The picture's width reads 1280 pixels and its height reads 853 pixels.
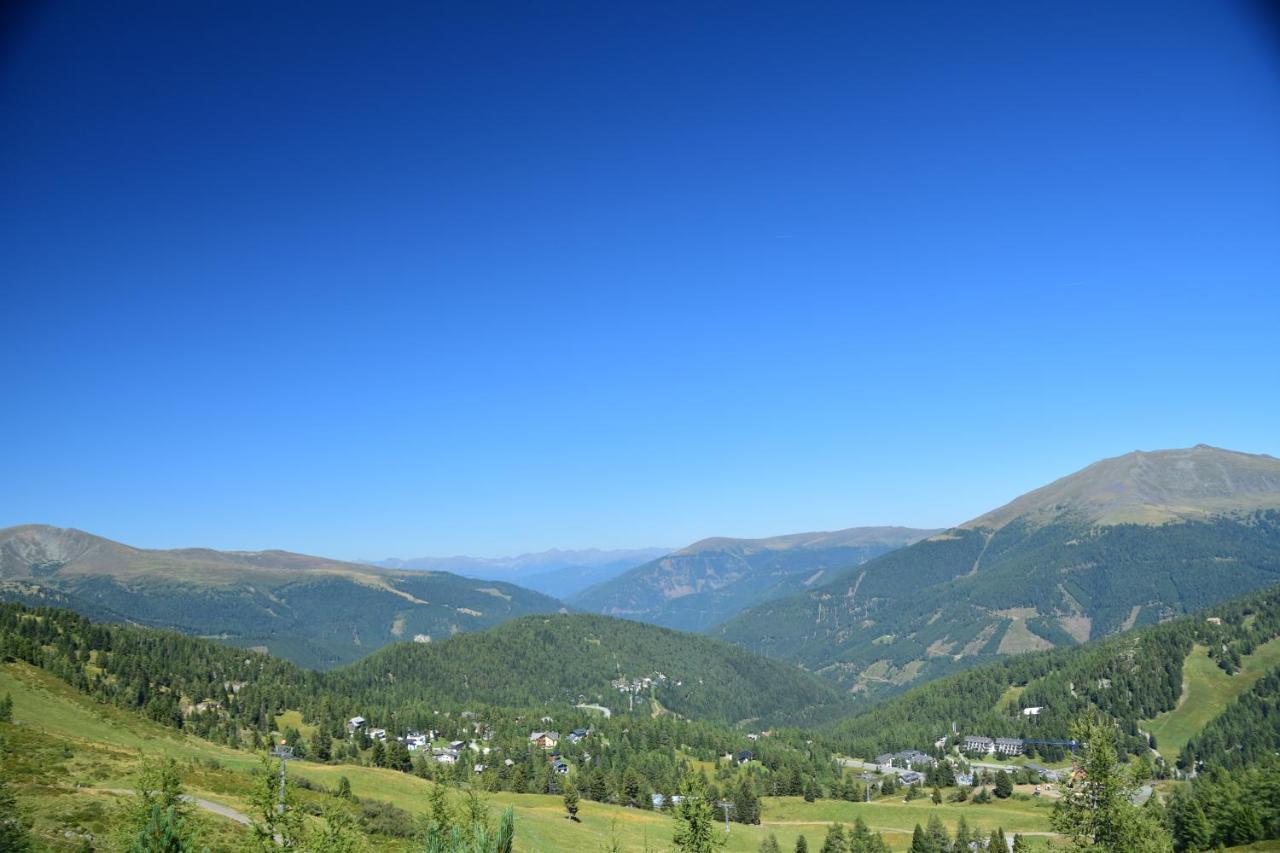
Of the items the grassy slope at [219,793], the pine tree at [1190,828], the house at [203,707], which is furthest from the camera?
the house at [203,707]

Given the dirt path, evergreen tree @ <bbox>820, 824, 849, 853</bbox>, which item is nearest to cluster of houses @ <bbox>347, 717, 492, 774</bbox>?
evergreen tree @ <bbox>820, 824, 849, 853</bbox>

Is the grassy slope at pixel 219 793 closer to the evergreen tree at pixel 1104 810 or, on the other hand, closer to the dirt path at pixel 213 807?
the dirt path at pixel 213 807

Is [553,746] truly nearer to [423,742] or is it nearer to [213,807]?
[423,742]

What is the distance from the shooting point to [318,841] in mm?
37562

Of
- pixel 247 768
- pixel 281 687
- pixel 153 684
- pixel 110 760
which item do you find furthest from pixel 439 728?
pixel 110 760

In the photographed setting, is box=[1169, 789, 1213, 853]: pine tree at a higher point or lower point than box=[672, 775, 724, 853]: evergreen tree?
lower

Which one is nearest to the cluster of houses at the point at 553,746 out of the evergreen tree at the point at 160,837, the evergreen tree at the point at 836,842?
the evergreen tree at the point at 836,842

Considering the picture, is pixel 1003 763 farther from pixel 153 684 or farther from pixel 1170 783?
pixel 153 684

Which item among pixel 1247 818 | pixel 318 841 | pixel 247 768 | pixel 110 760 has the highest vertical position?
pixel 318 841

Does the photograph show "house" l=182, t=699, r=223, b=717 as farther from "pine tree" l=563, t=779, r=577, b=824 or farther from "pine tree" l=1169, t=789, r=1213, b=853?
"pine tree" l=1169, t=789, r=1213, b=853

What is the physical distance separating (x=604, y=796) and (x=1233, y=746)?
159828mm

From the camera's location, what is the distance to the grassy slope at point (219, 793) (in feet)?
169

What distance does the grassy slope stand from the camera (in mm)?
51562

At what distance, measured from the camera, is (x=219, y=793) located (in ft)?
215
